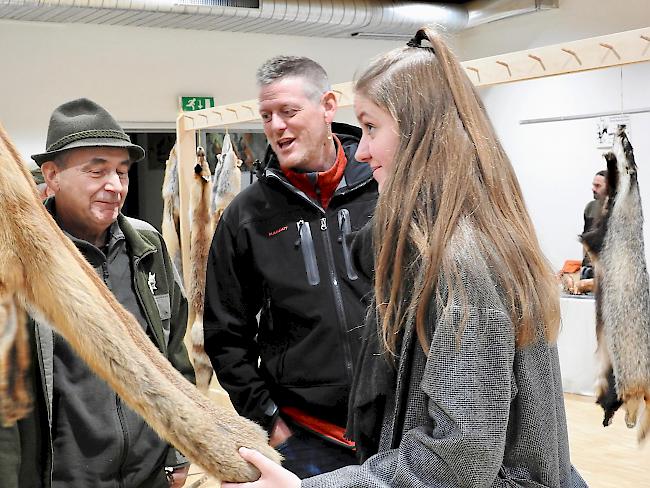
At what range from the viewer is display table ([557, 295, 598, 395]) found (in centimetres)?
640

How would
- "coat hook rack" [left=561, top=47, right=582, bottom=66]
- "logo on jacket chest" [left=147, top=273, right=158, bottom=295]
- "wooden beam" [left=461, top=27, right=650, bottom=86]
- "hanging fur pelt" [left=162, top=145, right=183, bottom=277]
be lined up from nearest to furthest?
"logo on jacket chest" [left=147, top=273, right=158, bottom=295] → "wooden beam" [left=461, top=27, right=650, bottom=86] → "coat hook rack" [left=561, top=47, right=582, bottom=66] → "hanging fur pelt" [left=162, top=145, right=183, bottom=277]

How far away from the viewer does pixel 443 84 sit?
138 cm

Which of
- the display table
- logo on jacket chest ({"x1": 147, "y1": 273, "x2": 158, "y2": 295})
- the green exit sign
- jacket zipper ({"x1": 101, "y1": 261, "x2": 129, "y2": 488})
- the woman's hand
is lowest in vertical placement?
the display table

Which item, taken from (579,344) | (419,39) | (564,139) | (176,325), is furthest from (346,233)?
(564,139)

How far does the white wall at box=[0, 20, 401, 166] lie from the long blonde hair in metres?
6.26

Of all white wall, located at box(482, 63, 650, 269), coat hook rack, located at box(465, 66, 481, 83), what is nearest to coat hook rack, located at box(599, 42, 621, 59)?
coat hook rack, located at box(465, 66, 481, 83)

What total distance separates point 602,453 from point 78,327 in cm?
481

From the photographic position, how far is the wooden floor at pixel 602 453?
4621mm

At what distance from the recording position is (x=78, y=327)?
3.22 ft

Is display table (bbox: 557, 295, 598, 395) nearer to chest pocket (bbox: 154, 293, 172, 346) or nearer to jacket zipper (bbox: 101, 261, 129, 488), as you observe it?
chest pocket (bbox: 154, 293, 172, 346)

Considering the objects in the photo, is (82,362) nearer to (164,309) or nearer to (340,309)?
(164,309)

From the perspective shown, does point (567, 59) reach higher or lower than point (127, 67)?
lower

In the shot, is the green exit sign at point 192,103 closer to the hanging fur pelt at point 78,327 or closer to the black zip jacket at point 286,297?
the black zip jacket at point 286,297

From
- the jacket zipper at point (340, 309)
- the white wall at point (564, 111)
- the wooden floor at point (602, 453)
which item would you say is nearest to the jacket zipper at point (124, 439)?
the jacket zipper at point (340, 309)
